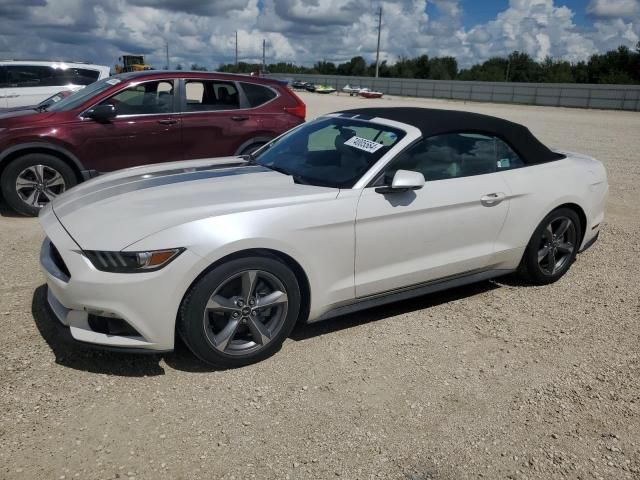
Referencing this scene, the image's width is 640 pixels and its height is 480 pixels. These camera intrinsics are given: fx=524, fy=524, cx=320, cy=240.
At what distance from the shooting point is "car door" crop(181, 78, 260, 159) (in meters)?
6.75

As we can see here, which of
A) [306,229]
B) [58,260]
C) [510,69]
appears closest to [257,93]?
[306,229]

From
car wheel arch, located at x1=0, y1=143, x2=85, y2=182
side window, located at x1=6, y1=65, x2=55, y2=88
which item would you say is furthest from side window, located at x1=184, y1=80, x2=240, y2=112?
side window, located at x1=6, y1=65, x2=55, y2=88

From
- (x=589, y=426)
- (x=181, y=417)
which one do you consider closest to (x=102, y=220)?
(x=181, y=417)

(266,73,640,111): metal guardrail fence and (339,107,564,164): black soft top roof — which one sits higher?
(266,73,640,111): metal guardrail fence

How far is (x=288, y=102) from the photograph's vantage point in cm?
746

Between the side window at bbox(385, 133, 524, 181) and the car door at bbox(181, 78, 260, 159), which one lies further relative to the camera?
the car door at bbox(181, 78, 260, 159)

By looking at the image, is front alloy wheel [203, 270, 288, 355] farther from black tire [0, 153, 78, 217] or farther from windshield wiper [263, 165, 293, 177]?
black tire [0, 153, 78, 217]

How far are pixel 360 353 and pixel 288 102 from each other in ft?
15.9

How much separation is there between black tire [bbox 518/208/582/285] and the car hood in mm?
2077

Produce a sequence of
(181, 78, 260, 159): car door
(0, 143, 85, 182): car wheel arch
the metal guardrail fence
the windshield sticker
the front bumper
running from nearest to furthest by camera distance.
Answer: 1. the front bumper
2. the windshield sticker
3. (0, 143, 85, 182): car wheel arch
4. (181, 78, 260, 159): car door
5. the metal guardrail fence

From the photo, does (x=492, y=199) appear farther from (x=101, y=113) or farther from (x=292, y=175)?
(x=101, y=113)

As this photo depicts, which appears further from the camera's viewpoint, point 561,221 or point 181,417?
point 561,221

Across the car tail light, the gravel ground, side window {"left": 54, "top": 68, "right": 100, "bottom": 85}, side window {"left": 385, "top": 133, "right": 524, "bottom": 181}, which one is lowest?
the gravel ground

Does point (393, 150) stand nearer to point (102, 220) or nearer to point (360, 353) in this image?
point (360, 353)
